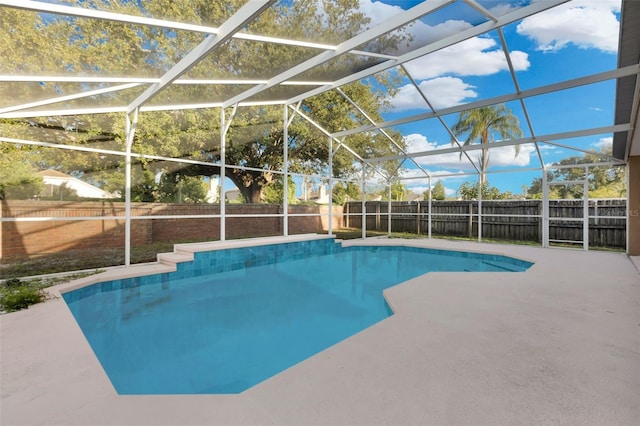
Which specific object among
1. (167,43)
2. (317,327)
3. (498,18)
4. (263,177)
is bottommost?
(317,327)

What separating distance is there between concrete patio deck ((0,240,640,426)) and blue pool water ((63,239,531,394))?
1.68ft

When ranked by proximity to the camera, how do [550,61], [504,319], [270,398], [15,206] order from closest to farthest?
1. [270,398]
2. [504,319]
3. [550,61]
4. [15,206]

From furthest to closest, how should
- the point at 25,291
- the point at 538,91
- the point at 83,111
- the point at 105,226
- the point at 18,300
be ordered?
the point at 105,226 < the point at 538,91 < the point at 83,111 < the point at 25,291 < the point at 18,300

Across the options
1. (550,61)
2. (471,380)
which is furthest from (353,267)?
(550,61)

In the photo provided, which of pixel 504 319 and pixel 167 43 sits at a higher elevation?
pixel 167 43

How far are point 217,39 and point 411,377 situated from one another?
4468 mm

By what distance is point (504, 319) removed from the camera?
3.19 m

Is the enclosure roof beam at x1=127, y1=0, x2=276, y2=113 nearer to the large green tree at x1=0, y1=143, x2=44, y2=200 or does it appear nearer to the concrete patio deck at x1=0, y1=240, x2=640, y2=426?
the concrete patio deck at x1=0, y1=240, x2=640, y2=426

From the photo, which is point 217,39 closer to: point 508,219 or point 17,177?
point 17,177

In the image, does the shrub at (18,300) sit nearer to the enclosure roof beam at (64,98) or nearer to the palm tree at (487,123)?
the enclosure roof beam at (64,98)

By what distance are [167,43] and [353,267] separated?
6017 mm

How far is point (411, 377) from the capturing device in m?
2.02

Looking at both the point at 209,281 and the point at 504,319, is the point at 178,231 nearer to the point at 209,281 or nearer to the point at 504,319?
the point at 209,281

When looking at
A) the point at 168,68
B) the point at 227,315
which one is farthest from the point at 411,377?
the point at 168,68
